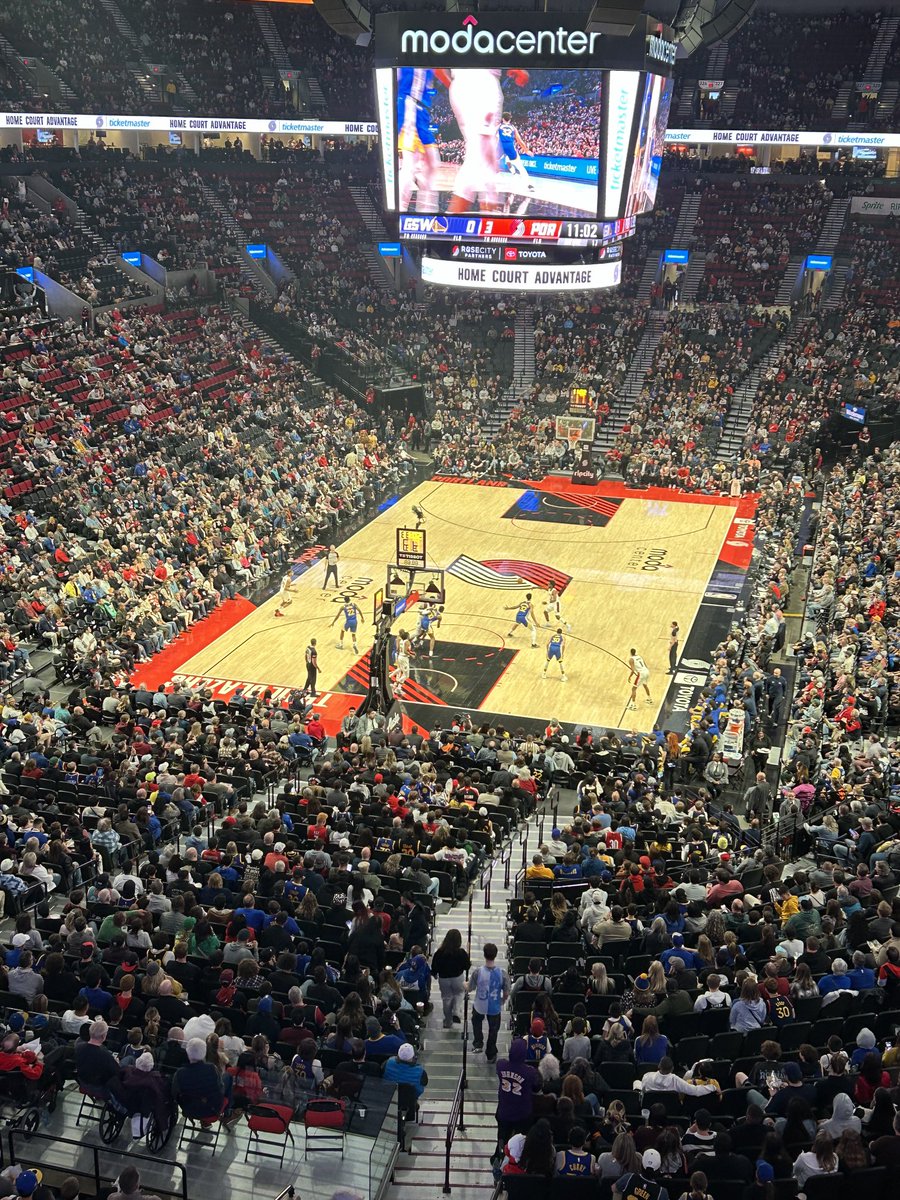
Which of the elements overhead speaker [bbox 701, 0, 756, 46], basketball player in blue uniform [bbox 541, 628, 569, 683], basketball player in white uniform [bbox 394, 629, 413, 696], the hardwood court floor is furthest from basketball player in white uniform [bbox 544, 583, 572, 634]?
overhead speaker [bbox 701, 0, 756, 46]

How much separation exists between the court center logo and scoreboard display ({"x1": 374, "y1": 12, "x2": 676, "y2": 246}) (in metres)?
9.50

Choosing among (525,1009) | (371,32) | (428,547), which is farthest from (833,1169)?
A: (371,32)

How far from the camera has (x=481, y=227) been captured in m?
37.7

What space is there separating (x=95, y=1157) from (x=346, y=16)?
31332 millimetres

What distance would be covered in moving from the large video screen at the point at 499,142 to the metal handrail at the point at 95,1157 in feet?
101

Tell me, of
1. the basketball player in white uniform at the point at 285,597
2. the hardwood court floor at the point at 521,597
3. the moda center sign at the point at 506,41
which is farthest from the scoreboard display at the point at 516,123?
the basketball player in white uniform at the point at 285,597

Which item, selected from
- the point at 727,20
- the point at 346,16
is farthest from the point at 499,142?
the point at 727,20

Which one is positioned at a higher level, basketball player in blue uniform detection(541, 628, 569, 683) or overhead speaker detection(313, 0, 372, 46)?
overhead speaker detection(313, 0, 372, 46)

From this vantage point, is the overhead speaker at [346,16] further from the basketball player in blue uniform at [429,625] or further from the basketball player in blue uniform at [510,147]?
the basketball player in blue uniform at [429,625]

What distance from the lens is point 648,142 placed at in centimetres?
3784

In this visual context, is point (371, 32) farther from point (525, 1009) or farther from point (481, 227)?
point (525, 1009)

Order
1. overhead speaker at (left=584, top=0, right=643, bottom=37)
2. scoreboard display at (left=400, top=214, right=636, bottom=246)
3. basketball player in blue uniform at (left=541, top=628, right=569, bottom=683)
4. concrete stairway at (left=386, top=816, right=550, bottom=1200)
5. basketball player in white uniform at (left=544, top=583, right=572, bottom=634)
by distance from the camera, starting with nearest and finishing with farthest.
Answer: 1. concrete stairway at (left=386, top=816, right=550, bottom=1200)
2. overhead speaker at (left=584, top=0, right=643, bottom=37)
3. basketball player in blue uniform at (left=541, top=628, right=569, bottom=683)
4. basketball player in white uniform at (left=544, top=583, right=572, bottom=634)
5. scoreboard display at (left=400, top=214, right=636, bottom=246)

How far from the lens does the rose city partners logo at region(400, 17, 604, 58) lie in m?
34.5

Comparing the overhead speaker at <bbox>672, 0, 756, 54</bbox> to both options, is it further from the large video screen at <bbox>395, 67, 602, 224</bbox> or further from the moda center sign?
the large video screen at <bbox>395, 67, 602, 224</bbox>
